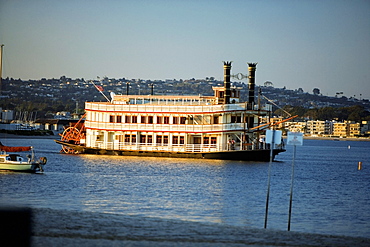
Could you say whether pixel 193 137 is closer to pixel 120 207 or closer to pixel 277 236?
pixel 120 207

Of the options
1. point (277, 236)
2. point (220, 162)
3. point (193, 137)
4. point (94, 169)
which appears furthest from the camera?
point (193, 137)

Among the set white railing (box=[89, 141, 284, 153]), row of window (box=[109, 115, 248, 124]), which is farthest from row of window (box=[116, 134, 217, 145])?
row of window (box=[109, 115, 248, 124])

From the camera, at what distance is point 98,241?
1958cm

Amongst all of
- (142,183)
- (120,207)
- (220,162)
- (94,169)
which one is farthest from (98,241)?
(220,162)

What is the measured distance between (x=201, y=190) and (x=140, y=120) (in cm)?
2999

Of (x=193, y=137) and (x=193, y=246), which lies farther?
(x=193, y=137)

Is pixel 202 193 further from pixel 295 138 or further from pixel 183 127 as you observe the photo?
A: pixel 183 127

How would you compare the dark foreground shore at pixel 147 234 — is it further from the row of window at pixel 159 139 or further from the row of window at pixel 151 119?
the row of window at pixel 159 139

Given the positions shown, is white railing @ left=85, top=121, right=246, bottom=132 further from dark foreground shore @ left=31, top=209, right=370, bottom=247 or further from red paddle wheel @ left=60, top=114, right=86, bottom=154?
dark foreground shore @ left=31, top=209, right=370, bottom=247

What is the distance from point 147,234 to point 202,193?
18.8m

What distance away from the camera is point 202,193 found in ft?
131

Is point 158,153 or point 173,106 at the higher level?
point 173,106

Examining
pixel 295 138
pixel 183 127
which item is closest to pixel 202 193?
pixel 295 138

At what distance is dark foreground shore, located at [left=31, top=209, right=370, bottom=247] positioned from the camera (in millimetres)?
19719
